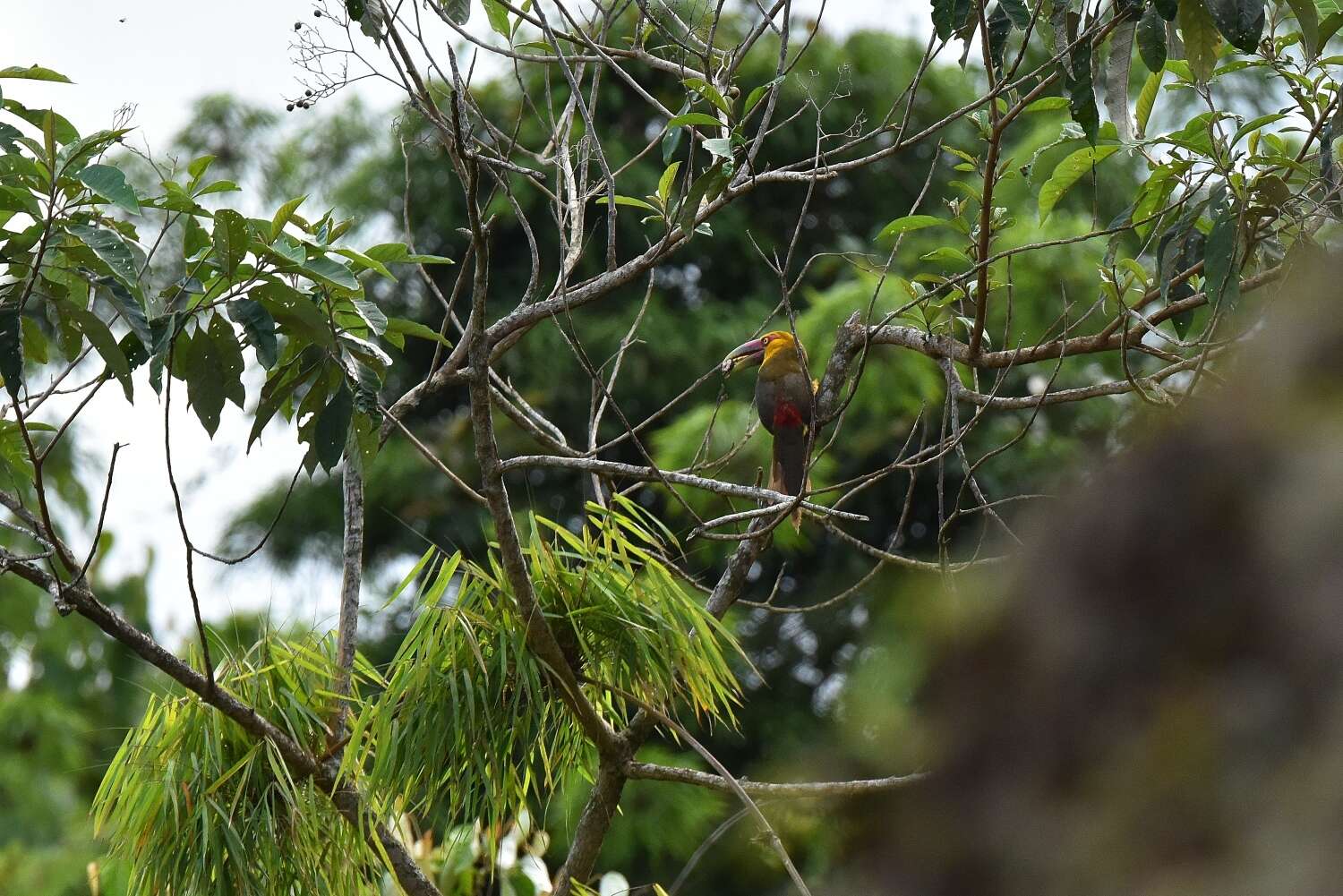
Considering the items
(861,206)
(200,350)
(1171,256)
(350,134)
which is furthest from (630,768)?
(350,134)

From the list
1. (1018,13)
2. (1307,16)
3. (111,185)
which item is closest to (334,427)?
(111,185)

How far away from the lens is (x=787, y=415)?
368 cm

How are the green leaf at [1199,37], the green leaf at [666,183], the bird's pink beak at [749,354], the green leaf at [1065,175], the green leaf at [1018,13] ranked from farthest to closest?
the bird's pink beak at [749,354], the green leaf at [1065,175], the green leaf at [666,183], the green leaf at [1199,37], the green leaf at [1018,13]

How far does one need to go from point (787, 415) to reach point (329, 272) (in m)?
1.86

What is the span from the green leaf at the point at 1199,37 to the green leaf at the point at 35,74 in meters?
1.76

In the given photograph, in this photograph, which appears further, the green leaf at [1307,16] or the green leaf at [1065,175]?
the green leaf at [1065,175]

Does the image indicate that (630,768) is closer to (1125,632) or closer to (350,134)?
(1125,632)

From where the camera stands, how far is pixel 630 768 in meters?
2.43

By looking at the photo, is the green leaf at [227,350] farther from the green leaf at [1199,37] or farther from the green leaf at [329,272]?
the green leaf at [1199,37]

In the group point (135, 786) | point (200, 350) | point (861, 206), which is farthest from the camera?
point (861, 206)

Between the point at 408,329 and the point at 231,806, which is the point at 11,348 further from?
the point at 231,806

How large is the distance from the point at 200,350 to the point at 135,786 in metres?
0.84

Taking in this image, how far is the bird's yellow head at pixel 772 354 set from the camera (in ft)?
12.4

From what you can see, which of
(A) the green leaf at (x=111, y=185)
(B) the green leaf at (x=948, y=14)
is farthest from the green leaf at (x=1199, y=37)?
(A) the green leaf at (x=111, y=185)
